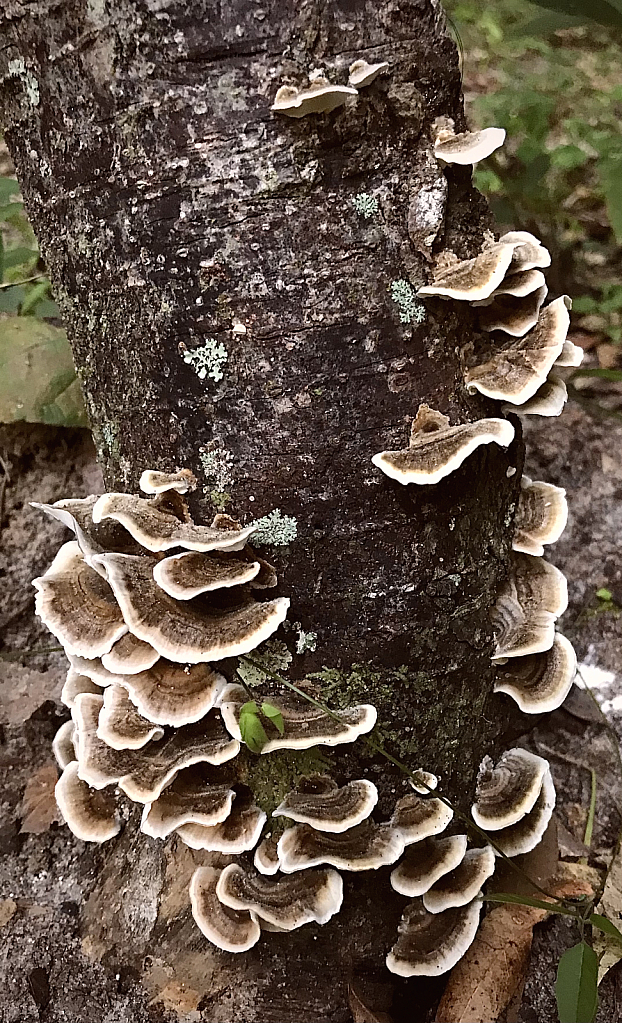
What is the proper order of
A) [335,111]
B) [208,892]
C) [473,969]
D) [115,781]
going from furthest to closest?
[473,969] → [208,892] → [115,781] → [335,111]

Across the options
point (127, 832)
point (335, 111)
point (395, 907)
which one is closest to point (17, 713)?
point (127, 832)

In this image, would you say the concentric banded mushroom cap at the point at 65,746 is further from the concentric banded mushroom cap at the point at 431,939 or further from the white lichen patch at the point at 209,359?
the white lichen patch at the point at 209,359

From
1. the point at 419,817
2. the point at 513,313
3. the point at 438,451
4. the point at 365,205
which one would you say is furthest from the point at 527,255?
the point at 419,817

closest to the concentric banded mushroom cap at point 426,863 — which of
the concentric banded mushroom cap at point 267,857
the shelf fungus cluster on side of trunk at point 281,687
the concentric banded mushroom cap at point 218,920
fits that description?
the shelf fungus cluster on side of trunk at point 281,687

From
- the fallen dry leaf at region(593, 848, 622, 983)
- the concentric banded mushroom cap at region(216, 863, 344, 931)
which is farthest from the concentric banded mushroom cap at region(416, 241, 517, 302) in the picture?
the fallen dry leaf at region(593, 848, 622, 983)

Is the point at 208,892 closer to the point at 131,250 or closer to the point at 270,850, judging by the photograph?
the point at 270,850
